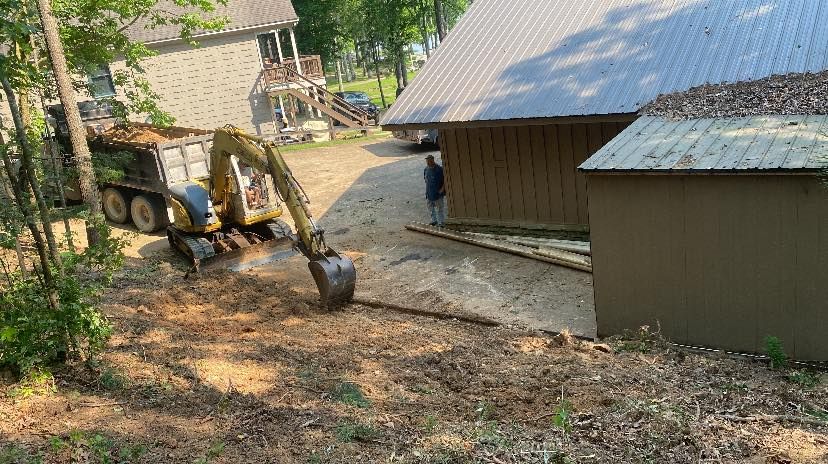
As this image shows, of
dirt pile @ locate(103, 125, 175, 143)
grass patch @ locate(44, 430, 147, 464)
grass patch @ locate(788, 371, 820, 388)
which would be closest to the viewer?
grass patch @ locate(44, 430, 147, 464)

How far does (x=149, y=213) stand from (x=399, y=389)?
34.7 ft

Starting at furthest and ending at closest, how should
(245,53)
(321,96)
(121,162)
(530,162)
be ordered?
(321,96) < (245,53) < (121,162) < (530,162)

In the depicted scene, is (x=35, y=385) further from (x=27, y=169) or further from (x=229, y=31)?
(x=229, y=31)

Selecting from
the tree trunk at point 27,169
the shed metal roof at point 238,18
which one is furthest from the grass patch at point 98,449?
the shed metal roof at point 238,18

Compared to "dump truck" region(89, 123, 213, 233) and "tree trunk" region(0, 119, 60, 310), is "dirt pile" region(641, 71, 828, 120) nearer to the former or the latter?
"tree trunk" region(0, 119, 60, 310)

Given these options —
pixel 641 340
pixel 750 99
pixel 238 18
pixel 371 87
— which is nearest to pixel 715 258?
pixel 641 340

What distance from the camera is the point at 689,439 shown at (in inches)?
211

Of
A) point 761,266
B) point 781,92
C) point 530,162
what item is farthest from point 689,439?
point 530,162

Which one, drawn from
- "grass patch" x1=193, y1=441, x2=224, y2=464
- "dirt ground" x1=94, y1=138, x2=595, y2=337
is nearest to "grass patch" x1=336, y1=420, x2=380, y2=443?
"grass patch" x1=193, y1=441, x2=224, y2=464

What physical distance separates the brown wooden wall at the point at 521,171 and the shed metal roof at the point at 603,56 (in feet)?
2.34

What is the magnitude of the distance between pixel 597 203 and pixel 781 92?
3840 millimetres

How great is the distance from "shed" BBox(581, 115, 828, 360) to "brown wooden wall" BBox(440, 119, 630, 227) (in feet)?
11.2

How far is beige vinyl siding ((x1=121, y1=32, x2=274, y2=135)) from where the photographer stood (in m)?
27.4

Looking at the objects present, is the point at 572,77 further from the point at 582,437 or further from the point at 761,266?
the point at 582,437
